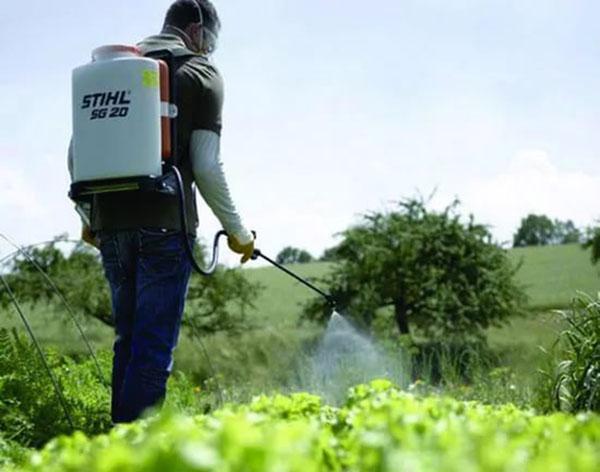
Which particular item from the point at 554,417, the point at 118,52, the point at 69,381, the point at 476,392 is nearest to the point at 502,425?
the point at 554,417

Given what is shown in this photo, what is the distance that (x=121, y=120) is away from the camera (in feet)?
14.2

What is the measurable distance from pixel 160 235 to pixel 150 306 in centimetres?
30

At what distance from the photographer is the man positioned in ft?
14.3

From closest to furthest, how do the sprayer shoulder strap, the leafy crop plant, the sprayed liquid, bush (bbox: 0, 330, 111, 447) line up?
the leafy crop plant → the sprayer shoulder strap → bush (bbox: 0, 330, 111, 447) → the sprayed liquid

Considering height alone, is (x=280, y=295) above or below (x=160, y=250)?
below

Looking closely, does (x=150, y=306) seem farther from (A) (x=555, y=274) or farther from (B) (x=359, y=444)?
(A) (x=555, y=274)

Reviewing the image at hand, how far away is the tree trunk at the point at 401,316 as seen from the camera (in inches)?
628

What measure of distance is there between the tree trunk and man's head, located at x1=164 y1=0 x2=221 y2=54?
1158 cm

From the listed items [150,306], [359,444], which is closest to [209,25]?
[150,306]

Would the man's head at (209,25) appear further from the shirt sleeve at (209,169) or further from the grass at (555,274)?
the grass at (555,274)

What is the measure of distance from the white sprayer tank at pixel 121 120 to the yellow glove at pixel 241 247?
583 millimetres

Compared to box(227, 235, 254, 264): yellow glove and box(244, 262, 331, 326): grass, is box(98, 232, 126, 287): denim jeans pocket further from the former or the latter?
box(244, 262, 331, 326): grass

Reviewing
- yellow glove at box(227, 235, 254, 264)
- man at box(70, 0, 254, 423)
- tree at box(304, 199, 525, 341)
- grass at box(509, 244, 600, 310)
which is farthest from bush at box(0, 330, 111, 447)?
grass at box(509, 244, 600, 310)

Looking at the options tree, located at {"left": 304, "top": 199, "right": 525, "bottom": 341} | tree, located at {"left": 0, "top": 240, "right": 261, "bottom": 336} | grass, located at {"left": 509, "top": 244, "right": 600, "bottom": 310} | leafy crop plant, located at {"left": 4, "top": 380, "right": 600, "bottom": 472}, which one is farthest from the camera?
grass, located at {"left": 509, "top": 244, "right": 600, "bottom": 310}
